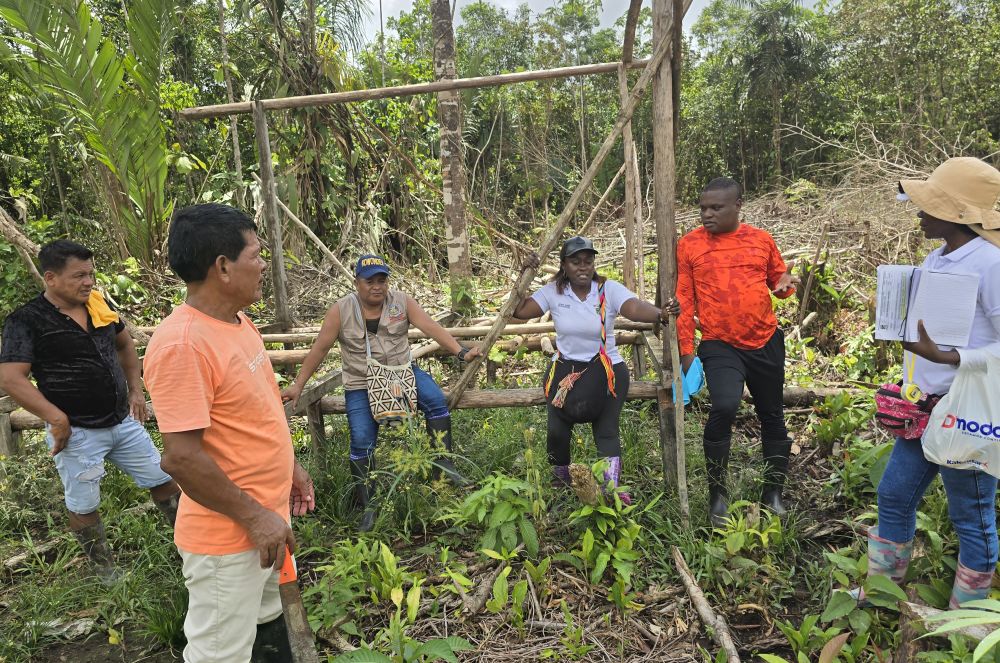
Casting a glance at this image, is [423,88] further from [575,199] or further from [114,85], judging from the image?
[114,85]

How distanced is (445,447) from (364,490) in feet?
1.72

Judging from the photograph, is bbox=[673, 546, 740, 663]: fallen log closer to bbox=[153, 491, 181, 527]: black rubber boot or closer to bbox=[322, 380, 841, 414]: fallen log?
bbox=[322, 380, 841, 414]: fallen log

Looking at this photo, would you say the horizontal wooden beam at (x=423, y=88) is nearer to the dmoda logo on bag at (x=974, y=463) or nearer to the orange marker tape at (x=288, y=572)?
the dmoda logo on bag at (x=974, y=463)

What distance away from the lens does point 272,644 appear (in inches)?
84.0

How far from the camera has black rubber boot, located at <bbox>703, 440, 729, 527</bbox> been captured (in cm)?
322

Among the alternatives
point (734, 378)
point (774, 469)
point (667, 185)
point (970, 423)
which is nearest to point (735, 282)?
point (734, 378)

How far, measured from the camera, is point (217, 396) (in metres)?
1.66

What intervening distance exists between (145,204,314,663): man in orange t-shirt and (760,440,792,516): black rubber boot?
265 cm

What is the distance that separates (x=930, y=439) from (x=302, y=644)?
2.27 m

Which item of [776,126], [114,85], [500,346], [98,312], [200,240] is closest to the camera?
[200,240]

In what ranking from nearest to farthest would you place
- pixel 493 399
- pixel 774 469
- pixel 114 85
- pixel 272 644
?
pixel 272 644 < pixel 774 469 < pixel 493 399 < pixel 114 85

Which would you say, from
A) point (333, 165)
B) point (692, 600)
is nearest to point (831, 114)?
point (333, 165)

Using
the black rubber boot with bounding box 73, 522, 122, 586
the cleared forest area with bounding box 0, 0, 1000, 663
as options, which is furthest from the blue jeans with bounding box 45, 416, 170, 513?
the cleared forest area with bounding box 0, 0, 1000, 663

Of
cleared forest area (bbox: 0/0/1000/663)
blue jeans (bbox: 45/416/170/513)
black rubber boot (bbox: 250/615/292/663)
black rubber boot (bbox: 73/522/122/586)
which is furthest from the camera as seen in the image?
black rubber boot (bbox: 73/522/122/586)
